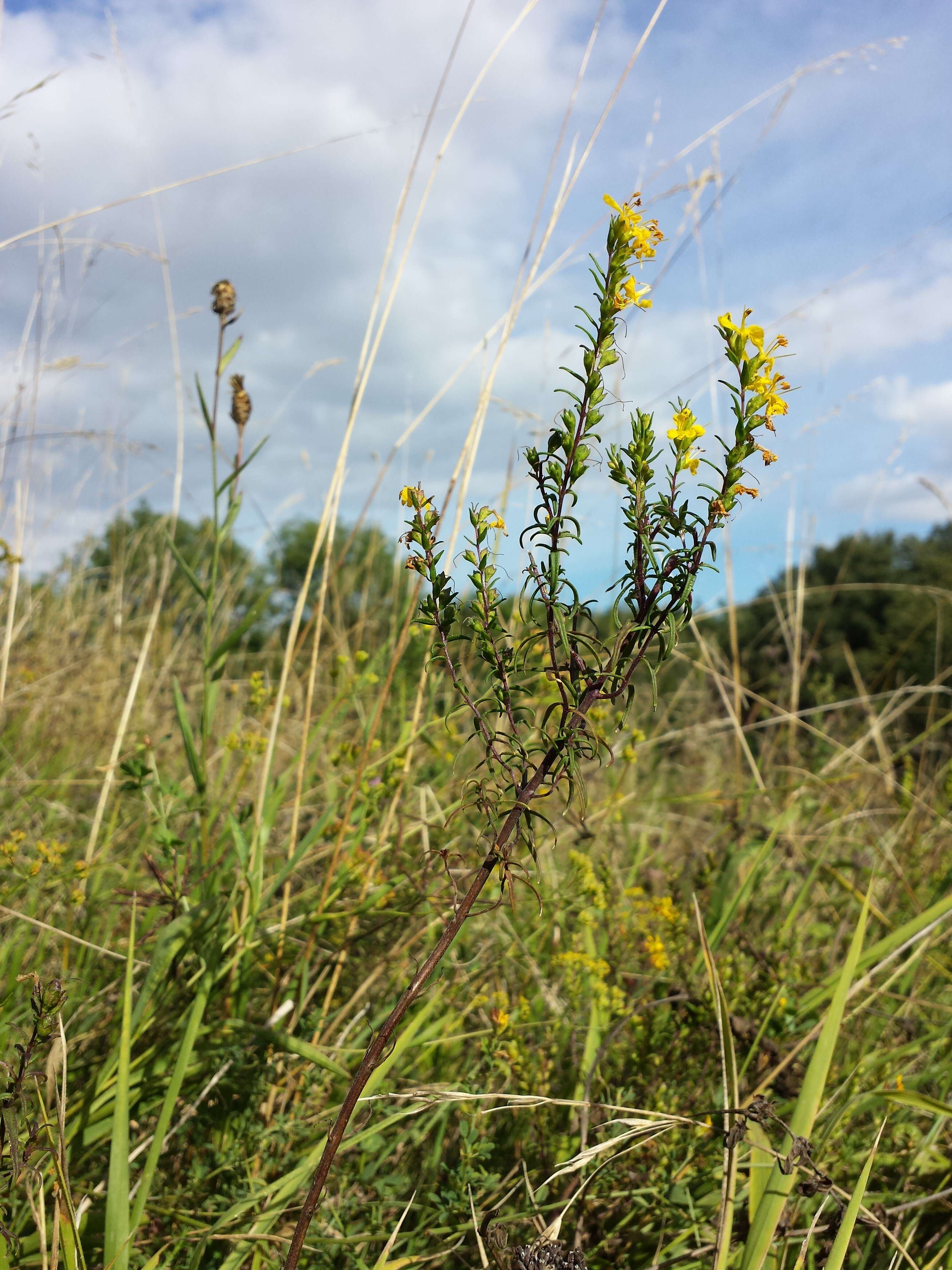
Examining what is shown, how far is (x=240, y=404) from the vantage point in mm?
1497

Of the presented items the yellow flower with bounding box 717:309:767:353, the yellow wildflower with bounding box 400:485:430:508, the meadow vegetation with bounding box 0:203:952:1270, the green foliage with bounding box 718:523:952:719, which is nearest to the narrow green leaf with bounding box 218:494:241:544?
the meadow vegetation with bounding box 0:203:952:1270

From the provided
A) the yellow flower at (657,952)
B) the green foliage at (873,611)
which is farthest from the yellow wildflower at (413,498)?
the green foliage at (873,611)

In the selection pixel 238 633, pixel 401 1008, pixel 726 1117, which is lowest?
pixel 726 1117

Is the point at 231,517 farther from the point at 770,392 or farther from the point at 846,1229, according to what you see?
the point at 846,1229

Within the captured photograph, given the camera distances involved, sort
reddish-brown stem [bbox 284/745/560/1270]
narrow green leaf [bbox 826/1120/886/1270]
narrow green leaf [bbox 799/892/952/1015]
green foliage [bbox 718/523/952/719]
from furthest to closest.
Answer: green foliage [bbox 718/523/952/719] → narrow green leaf [bbox 799/892/952/1015] → narrow green leaf [bbox 826/1120/886/1270] → reddish-brown stem [bbox 284/745/560/1270]

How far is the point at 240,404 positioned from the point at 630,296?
35.7 inches

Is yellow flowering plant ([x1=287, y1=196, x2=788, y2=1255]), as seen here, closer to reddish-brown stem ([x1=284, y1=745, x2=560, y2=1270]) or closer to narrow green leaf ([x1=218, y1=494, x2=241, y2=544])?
reddish-brown stem ([x1=284, y1=745, x2=560, y2=1270])

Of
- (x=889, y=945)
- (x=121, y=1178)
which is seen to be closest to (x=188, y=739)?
(x=121, y=1178)

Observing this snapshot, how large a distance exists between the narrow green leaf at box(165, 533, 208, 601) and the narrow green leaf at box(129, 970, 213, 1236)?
0.63 metres

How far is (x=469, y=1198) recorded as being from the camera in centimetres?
119

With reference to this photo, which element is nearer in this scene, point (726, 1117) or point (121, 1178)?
point (121, 1178)

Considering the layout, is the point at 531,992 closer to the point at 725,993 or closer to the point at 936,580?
the point at 725,993

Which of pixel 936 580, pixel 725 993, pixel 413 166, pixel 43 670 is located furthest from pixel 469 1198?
pixel 936 580

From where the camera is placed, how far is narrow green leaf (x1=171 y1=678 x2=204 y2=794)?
1363 millimetres
